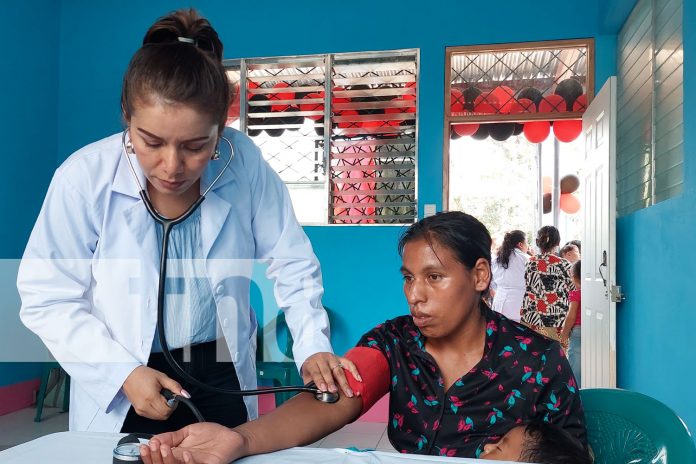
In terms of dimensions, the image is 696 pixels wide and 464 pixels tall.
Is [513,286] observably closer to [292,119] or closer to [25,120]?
[292,119]

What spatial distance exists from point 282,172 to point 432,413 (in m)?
2.76

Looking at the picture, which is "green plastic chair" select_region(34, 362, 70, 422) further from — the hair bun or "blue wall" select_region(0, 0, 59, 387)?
the hair bun

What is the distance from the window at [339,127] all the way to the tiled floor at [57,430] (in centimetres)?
114

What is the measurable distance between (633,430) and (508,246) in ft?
11.1

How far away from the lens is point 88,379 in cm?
106

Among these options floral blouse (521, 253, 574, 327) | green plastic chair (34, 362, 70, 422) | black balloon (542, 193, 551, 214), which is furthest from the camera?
black balloon (542, 193, 551, 214)

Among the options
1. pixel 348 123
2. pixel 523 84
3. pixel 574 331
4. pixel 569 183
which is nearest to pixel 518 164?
pixel 569 183

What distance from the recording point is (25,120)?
3.66 meters

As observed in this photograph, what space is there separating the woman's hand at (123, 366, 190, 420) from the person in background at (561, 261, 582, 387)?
302 centimetres

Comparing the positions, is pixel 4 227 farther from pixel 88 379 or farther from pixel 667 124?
pixel 667 124

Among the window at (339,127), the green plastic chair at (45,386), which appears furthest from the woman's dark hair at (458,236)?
the green plastic chair at (45,386)

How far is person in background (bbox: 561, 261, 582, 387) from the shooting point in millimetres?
3527

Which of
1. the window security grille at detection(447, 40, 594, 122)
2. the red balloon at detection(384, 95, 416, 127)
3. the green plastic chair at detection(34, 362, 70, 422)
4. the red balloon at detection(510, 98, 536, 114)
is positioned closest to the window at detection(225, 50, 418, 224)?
the red balloon at detection(384, 95, 416, 127)

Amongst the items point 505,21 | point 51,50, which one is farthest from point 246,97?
point 505,21
